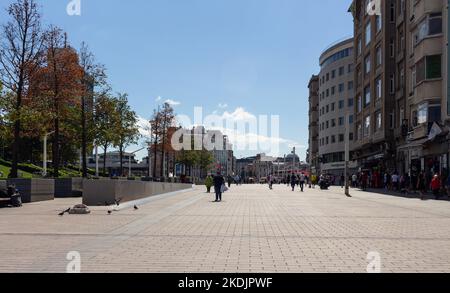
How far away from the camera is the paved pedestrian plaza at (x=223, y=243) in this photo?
27.1 ft

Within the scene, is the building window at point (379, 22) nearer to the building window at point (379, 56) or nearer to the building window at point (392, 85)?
the building window at point (379, 56)

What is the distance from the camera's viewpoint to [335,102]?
103 meters

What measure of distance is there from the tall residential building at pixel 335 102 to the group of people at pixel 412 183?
1470 inches

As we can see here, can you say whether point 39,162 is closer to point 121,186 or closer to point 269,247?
point 121,186

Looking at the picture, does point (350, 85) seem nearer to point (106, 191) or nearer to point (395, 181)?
point (395, 181)

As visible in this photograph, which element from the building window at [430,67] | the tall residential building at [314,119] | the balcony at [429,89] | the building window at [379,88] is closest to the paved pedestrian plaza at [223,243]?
the balcony at [429,89]

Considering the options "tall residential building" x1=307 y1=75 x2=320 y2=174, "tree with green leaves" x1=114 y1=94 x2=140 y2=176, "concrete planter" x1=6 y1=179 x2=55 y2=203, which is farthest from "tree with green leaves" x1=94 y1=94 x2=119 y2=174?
"tall residential building" x1=307 y1=75 x2=320 y2=174

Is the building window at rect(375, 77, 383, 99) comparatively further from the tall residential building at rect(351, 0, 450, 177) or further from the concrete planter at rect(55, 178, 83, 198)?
the concrete planter at rect(55, 178, 83, 198)

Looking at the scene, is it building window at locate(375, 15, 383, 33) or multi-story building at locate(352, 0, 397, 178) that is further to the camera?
building window at locate(375, 15, 383, 33)

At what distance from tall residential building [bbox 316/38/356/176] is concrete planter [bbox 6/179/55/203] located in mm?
75839

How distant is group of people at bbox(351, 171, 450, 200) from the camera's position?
99.8 ft

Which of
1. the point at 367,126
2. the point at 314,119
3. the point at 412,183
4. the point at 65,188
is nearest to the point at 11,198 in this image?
the point at 65,188

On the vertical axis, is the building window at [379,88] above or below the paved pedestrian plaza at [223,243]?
above

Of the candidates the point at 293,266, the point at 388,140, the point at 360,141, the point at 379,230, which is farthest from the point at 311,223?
the point at 360,141
